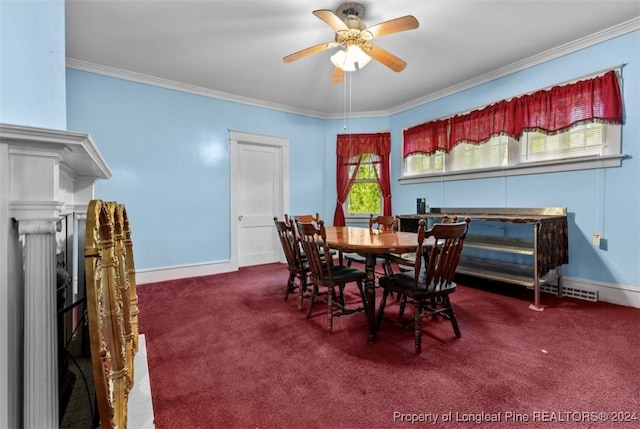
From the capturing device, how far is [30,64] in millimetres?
1059

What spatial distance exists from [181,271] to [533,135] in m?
4.71

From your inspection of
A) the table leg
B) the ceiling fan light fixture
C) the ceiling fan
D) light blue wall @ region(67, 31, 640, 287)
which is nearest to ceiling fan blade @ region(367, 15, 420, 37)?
the ceiling fan

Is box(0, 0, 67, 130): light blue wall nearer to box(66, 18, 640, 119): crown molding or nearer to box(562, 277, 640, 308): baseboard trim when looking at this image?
box(66, 18, 640, 119): crown molding

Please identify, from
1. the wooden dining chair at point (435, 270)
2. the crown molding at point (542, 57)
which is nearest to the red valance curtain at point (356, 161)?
the crown molding at point (542, 57)

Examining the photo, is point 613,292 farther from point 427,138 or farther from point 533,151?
point 427,138

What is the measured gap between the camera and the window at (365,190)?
5.19 meters

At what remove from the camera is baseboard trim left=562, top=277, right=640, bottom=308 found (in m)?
2.65

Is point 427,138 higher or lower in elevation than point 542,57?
lower

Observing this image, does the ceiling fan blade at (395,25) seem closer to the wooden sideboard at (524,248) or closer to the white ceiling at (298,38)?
the white ceiling at (298,38)

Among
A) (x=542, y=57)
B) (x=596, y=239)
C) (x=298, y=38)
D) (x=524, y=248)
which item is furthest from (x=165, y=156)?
(x=596, y=239)

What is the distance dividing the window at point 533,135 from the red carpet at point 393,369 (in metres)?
1.55

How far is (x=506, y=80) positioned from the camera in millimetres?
3523

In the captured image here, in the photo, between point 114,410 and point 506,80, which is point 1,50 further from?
point 506,80

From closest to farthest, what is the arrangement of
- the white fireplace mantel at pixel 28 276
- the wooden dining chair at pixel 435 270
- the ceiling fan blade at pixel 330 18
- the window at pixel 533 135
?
the white fireplace mantel at pixel 28 276 < the wooden dining chair at pixel 435 270 < the ceiling fan blade at pixel 330 18 < the window at pixel 533 135
